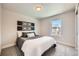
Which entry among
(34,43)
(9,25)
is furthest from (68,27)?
(9,25)

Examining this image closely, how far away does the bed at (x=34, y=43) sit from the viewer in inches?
46.1

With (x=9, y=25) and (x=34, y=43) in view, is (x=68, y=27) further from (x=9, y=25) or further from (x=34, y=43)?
(x=9, y=25)

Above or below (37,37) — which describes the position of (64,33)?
above

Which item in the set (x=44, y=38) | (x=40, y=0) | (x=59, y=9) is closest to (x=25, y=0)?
(x=40, y=0)

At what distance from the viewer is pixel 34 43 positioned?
1229 mm

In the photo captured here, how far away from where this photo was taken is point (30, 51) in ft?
3.73

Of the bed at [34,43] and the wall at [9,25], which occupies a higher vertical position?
the wall at [9,25]

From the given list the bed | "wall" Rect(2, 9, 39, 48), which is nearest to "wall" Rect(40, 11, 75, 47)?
the bed

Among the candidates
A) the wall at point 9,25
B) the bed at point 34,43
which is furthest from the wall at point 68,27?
the wall at point 9,25

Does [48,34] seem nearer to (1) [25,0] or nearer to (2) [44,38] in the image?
(2) [44,38]

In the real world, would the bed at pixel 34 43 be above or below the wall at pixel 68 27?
below

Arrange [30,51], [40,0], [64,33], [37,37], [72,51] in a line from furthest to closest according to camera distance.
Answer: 1. [37,37]
2. [64,33]
3. [72,51]
4. [30,51]
5. [40,0]

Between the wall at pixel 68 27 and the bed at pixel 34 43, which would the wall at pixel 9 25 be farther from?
the wall at pixel 68 27

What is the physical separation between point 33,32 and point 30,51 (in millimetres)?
537
